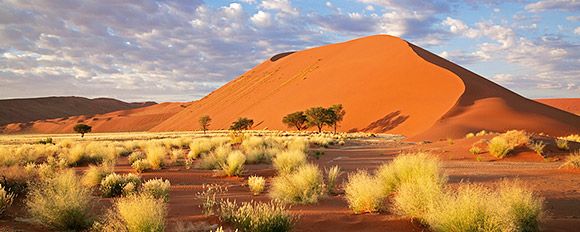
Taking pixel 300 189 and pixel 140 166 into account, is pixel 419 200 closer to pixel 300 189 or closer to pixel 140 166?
pixel 300 189

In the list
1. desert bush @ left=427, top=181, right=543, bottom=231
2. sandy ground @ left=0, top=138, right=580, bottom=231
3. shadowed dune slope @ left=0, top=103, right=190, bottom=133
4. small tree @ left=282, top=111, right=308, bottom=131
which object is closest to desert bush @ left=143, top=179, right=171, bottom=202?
sandy ground @ left=0, top=138, right=580, bottom=231

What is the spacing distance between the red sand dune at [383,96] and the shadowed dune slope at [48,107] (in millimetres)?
61726

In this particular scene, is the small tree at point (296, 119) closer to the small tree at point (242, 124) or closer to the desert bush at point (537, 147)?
the small tree at point (242, 124)

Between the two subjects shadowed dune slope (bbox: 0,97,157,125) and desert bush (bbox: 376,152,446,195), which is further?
shadowed dune slope (bbox: 0,97,157,125)

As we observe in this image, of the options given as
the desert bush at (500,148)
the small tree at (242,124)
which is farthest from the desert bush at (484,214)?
the small tree at (242,124)

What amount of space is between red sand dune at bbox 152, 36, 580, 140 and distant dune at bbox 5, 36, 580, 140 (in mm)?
106

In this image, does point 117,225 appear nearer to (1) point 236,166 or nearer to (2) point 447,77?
(1) point 236,166

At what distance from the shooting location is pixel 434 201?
5004 millimetres

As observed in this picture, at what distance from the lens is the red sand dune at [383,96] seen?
121 ft

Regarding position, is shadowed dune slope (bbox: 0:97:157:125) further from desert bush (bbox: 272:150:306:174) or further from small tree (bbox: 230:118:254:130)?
desert bush (bbox: 272:150:306:174)

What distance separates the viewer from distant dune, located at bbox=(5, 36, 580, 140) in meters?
36.8

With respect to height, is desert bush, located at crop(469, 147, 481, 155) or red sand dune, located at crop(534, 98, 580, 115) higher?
red sand dune, located at crop(534, 98, 580, 115)

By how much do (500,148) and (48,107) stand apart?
150 meters

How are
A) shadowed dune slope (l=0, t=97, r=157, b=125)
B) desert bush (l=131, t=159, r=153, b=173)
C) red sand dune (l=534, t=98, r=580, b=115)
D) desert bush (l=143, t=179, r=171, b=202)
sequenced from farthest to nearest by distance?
shadowed dune slope (l=0, t=97, r=157, b=125), red sand dune (l=534, t=98, r=580, b=115), desert bush (l=131, t=159, r=153, b=173), desert bush (l=143, t=179, r=171, b=202)
